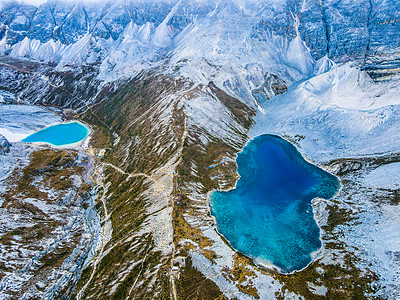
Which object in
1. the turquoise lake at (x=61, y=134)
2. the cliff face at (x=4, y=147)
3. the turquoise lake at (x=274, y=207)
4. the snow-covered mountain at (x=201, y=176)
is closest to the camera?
the snow-covered mountain at (x=201, y=176)

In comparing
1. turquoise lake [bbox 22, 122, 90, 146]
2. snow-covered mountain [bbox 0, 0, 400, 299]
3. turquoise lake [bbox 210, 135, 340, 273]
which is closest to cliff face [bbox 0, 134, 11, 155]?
snow-covered mountain [bbox 0, 0, 400, 299]

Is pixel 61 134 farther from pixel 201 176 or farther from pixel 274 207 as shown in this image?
pixel 274 207

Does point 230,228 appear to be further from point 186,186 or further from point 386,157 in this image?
point 386,157

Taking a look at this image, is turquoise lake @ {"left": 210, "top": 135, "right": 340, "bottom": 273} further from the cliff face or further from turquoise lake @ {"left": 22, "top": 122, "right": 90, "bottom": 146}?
turquoise lake @ {"left": 22, "top": 122, "right": 90, "bottom": 146}

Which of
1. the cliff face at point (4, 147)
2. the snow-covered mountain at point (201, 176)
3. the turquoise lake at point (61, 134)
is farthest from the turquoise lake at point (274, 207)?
the turquoise lake at point (61, 134)

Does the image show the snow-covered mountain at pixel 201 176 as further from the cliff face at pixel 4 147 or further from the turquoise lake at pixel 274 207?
the turquoise lake at pixel 274 207

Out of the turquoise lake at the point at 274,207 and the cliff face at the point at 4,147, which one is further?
the cliff face at the point at 4,147
